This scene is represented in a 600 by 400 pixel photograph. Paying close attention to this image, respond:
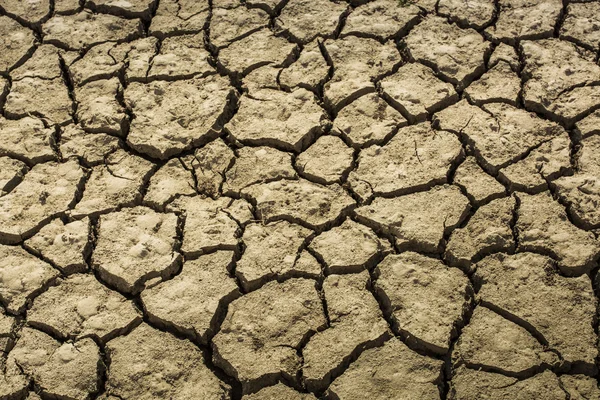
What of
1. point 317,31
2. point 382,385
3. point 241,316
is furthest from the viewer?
point 317,31

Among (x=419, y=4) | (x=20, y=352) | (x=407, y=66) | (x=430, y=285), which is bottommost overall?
(x=20, y=352)

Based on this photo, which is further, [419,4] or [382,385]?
[419,4]

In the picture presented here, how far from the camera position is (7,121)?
324 cm

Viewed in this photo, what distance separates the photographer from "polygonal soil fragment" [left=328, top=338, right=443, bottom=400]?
2328 mm

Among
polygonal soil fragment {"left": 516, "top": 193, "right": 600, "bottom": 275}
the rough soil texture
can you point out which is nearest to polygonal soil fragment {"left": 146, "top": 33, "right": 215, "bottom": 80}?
the rough soil texture

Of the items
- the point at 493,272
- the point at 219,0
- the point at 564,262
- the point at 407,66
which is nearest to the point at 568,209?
the point at 564,262

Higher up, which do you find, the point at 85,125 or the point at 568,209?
the point at 85,125

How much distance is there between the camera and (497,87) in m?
3.21

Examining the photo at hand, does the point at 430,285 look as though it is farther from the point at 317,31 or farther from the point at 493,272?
the point at 317,31

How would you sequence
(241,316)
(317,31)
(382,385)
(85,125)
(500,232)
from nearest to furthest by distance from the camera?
1. (382,385)
2. (241,316)
3. (500,232)
4. (85,125)
5. (317,31)

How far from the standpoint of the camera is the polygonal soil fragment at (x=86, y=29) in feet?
11.7

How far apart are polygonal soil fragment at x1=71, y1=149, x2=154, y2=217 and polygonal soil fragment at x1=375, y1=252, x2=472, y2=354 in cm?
106

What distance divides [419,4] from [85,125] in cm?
175

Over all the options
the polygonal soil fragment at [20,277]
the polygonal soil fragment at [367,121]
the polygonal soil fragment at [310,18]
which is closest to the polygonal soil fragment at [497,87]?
the polygonal soil fragment at [367,121]
